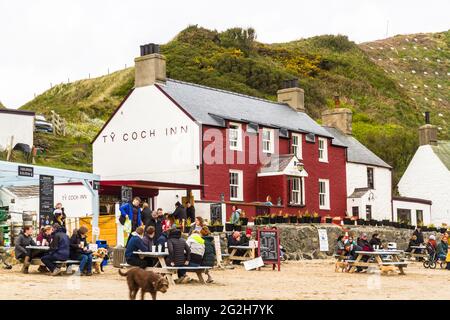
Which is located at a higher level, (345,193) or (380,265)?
(345,193)

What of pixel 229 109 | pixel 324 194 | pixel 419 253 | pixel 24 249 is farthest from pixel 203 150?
pixel 24 249

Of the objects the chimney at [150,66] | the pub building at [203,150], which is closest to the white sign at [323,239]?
the pub building at [203,150]

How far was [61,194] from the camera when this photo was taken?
2953 cm

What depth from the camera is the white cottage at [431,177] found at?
48.6 meters

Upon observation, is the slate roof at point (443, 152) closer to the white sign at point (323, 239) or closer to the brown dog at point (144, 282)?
the white sign at point (323, 239)

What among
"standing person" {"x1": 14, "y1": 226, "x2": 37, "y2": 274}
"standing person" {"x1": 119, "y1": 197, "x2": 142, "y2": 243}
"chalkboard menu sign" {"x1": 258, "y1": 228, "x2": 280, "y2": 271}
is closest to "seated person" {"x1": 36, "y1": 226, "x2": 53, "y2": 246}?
"standing person" {"x1": 14, "y1": 226, "x2": 37, "y2": 274}

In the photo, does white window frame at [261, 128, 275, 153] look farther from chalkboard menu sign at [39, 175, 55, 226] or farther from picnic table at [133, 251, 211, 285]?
picnic table at [133, 251, 211, 285]

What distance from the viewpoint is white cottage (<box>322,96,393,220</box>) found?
4325 cm

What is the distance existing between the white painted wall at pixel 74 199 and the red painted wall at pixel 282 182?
6.31 meters

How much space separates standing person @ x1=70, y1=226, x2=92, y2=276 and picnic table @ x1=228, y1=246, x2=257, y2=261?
20.2 feet

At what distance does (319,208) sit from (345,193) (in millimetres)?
3439

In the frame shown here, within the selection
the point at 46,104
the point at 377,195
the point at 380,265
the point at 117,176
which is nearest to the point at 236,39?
the point at 46,104

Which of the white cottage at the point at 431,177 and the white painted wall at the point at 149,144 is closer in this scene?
the white painted wall at the point at 149,144
